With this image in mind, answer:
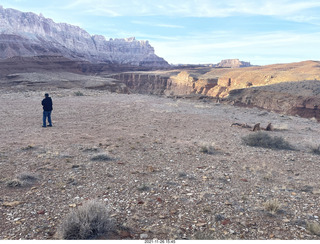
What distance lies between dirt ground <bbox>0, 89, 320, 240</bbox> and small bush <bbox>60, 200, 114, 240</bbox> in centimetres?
21

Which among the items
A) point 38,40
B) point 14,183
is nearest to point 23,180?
point 14,183

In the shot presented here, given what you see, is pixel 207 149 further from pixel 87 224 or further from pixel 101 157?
pixel 87 224

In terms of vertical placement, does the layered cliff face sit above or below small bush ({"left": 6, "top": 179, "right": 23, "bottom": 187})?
above

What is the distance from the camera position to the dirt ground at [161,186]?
3607mm

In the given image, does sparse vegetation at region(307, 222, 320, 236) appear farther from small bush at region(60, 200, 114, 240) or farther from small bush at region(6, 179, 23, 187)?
small bush at region(6, 179, 23, 187)

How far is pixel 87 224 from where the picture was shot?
329 cm

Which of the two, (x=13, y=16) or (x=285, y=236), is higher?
(x=13, y=16)

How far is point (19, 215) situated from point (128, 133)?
653 centimetres

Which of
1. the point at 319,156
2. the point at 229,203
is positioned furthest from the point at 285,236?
the point at 319,156

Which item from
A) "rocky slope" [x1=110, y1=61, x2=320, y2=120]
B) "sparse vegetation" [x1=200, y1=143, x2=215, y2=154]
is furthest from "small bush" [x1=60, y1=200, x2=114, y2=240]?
"rocky slope" [x1=110, y1=61, x2=320, y2=120]

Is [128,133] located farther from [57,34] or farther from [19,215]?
[57,34]

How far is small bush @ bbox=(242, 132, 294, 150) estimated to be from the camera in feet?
28.2

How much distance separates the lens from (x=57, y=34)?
15888 centimetres

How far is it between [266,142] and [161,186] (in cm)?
549
